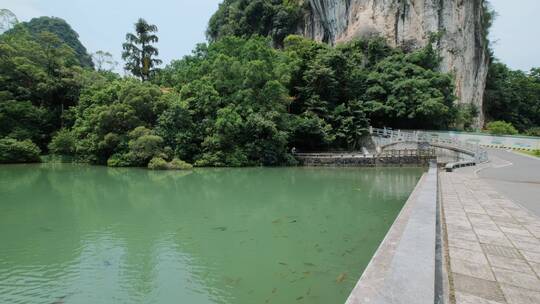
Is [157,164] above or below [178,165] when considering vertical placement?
above

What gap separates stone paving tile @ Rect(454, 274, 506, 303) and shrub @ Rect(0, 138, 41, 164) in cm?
2562

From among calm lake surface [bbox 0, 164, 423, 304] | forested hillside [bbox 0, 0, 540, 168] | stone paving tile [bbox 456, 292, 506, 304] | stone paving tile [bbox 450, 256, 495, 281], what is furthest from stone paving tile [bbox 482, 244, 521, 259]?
forested hillside [bbox 0, 0, 540, 168]

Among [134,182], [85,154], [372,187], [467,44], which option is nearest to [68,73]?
[85,154]

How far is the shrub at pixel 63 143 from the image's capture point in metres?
21.4

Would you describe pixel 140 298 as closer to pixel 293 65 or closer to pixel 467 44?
pixel 293 65

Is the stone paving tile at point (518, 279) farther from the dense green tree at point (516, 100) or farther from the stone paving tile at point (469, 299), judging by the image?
the dense green tree at point (516, 100)

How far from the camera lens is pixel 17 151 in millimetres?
20000

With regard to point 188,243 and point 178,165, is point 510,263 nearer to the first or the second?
point 188,243

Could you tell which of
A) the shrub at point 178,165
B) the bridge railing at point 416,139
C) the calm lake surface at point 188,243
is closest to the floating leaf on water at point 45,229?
the calm lake surface at point 188,243

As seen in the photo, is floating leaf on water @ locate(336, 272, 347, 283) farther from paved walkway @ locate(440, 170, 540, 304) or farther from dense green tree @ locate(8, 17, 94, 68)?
dense green tree @ locate(8, 17, 94, 68)

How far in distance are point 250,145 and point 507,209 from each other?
15.6 meters

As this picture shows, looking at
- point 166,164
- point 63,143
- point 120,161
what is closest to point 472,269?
point 166,164

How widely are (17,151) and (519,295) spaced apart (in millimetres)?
26218

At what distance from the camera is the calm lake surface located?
3.87 m
